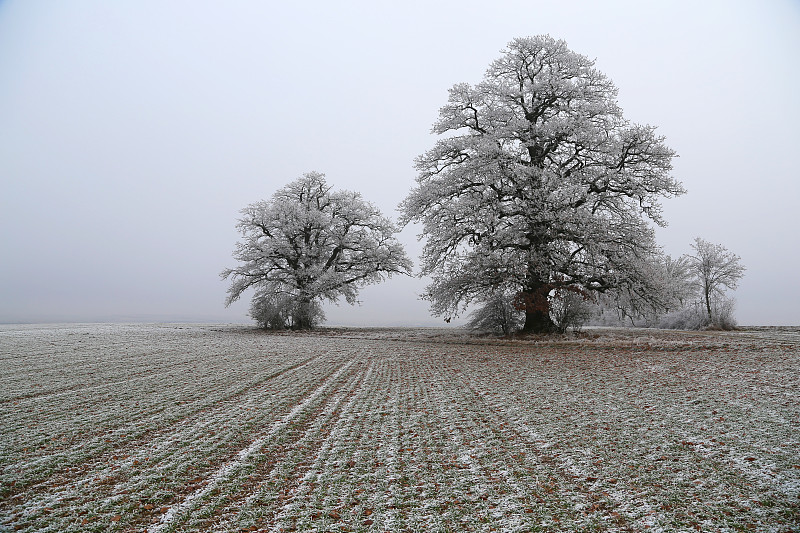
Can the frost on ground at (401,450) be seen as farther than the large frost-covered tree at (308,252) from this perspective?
No

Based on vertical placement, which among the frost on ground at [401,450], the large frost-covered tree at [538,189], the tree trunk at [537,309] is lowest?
the frost on ground at [401,450]

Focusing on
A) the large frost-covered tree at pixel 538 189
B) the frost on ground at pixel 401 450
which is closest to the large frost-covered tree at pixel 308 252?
the large frost-covered tree at pixel 538 189

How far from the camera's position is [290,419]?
763 cm

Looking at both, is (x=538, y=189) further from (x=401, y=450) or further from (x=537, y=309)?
(x=401, y=450)

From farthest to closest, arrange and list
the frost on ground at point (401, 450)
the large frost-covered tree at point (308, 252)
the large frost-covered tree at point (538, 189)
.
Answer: the large frost-covered tree at point (308, 252) → the large frost-covered tree at point (538, 189) → the frost on ground at point (401, 450)

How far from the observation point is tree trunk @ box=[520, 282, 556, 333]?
813 inches

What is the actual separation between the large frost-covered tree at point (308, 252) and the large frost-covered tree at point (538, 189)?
12.3 metres

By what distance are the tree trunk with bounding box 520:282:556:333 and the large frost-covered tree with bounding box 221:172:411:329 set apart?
1480 cm

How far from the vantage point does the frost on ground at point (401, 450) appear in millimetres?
4207

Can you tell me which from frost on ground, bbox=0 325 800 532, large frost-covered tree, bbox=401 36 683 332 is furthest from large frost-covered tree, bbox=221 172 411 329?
frost on ground, bbox=0 325 800 532

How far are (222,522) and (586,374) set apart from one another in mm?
10792

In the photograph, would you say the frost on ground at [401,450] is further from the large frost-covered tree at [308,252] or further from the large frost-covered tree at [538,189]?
the large frost-covered tree at [308,252]

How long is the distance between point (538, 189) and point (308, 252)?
2085cm

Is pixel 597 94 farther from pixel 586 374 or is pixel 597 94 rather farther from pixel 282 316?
pixel 282 316
